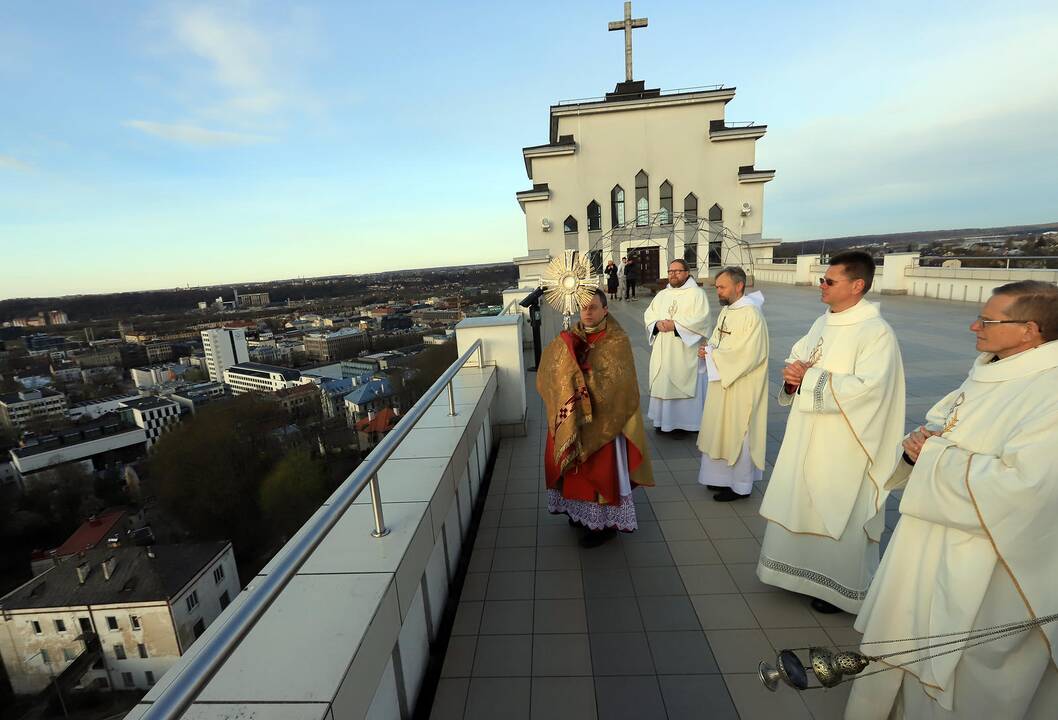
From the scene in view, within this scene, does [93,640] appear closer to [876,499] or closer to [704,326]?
[704,326]

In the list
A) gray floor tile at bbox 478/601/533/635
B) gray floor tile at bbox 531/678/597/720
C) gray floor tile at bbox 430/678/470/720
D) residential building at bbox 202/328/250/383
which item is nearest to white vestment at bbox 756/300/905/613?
gray floor tile at bbox 531/678/597/720

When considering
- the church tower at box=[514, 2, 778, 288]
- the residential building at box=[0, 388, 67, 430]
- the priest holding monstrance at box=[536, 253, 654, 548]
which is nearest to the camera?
the priest holding monstrance at box=[536, 253, 654, 548]

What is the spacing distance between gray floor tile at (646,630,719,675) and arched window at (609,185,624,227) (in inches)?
1020

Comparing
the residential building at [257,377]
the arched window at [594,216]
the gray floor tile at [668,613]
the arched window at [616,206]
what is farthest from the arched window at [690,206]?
the residential building at [257,377]

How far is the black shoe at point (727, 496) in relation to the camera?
4219 mm

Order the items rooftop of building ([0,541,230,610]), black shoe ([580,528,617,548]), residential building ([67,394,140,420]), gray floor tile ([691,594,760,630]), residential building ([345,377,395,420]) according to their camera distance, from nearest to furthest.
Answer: gray floor tile ([691,594,760,630])
black shoe ([580,528,617,548])
rooftop of building ([0,541,230,610])
residential building ([345,377,395,420])
residential building ([67,394,140,420])

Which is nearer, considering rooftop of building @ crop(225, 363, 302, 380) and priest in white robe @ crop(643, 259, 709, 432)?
priest in white robe @ crop(643, 259, 709, 432)

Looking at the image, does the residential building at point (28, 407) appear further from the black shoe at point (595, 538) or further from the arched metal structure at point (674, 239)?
the black shoe at point (595, 538)

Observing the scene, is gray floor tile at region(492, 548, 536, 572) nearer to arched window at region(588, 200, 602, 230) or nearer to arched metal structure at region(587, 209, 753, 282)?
arched metal structure at region(587, 209, 753, 282)

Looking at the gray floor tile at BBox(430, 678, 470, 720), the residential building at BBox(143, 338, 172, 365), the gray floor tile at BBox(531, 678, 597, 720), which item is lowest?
the residential building at BBox(143, 338, 172, 365)

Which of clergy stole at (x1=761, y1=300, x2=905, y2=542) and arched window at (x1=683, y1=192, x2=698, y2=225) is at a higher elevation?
arched window at (x1=683, y1=192, x2=698, y2=225)

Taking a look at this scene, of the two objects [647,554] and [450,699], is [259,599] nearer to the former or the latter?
[450,699]

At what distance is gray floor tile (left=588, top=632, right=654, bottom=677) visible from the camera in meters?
2.51

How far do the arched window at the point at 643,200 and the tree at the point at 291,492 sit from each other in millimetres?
26768
